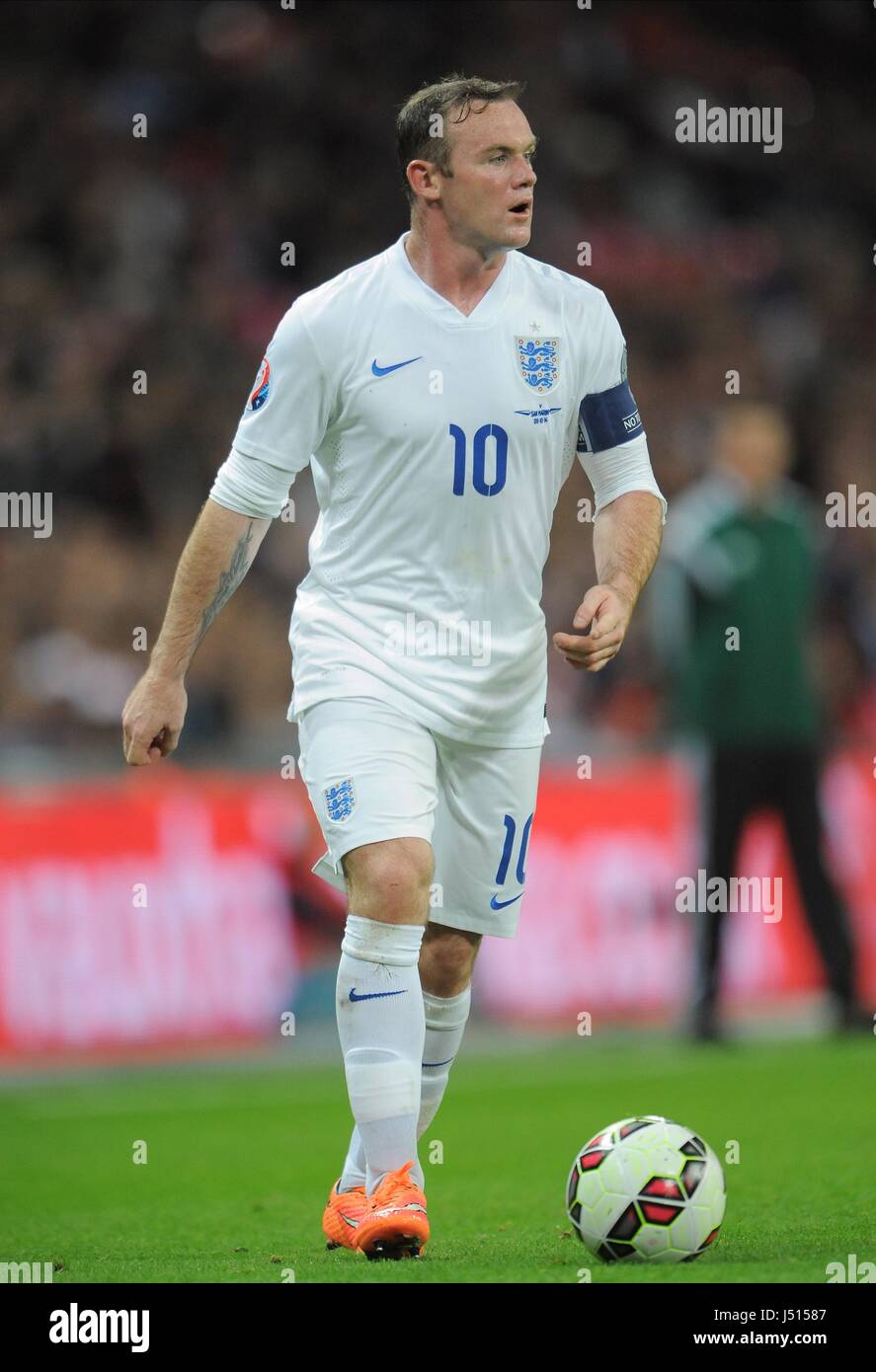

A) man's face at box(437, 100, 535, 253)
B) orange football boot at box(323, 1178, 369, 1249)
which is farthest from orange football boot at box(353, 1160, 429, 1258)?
man's face at box(437, 100, 535, 253)

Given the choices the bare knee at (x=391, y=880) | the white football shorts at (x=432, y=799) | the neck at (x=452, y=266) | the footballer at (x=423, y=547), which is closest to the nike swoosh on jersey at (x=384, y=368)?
the footballer at (x=423, y=547)

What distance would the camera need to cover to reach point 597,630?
4.78m

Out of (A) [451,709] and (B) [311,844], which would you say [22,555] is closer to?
(B) [311,844]

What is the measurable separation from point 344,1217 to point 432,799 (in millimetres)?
1006

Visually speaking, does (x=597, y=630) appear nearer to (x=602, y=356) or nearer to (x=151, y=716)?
(x=602, y=356)

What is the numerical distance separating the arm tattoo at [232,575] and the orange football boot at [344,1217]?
136cm

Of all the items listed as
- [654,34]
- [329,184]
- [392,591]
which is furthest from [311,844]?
[654,34]

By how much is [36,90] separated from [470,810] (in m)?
12.2

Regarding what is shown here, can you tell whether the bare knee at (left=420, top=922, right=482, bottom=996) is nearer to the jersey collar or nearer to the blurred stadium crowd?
the jersey collar

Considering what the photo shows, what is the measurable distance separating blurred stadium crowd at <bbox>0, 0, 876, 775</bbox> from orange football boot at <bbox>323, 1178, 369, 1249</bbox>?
5.56m

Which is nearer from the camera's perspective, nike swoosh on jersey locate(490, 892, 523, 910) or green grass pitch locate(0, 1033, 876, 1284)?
green grass pitch locate(0, 1033, 876, 1284)

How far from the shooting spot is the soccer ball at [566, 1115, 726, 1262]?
4.62 m

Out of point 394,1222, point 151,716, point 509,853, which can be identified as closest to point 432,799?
point 509,853

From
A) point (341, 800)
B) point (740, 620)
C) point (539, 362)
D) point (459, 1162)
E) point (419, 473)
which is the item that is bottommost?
point (459, 1162)
